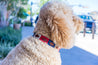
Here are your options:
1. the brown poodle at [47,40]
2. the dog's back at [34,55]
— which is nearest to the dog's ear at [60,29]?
the brown poodle at [47,40]

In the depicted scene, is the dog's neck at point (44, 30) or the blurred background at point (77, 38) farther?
the blurred background at point (77, 38)

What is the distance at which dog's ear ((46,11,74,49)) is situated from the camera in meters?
1.18

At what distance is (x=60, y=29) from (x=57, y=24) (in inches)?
2.4

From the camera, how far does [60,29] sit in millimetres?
1200

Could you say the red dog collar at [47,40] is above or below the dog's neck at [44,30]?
below

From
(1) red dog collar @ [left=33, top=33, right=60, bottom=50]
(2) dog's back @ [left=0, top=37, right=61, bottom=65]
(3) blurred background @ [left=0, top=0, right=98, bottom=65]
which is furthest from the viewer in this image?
(3) blurred background @ [left=0, top=0, right=98, bottom=65]

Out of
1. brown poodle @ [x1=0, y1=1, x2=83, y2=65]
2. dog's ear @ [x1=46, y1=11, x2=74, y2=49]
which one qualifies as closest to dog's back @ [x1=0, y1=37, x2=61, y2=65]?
brown poodle @ [x1=0, y1=1, x2=83, y2=65]

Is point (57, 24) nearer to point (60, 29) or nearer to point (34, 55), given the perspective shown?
point (60, 29)

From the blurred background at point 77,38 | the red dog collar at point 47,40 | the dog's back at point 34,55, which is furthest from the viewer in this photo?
the blurred background at point 77,38

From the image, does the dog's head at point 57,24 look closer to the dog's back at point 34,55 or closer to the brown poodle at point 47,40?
the brown poodle at point 47,40

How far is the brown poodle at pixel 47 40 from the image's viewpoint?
1139mm

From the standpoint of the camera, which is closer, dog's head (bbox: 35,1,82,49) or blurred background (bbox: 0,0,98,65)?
dog's head (bbox: 35,1,82,49)

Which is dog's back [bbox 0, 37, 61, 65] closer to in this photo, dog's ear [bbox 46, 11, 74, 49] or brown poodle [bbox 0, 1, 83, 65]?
brown poodle [bbox 0, 1, 83, 65]

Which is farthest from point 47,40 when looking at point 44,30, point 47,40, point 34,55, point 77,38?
point 77,38
